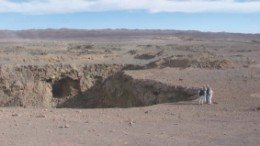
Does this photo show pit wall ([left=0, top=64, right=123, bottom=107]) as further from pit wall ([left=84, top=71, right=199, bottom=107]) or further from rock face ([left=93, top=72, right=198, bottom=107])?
rock face ([left=93, top=72, right=198, bottom=107])

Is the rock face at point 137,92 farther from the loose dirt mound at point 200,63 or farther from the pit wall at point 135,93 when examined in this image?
the loose dirt mound at point 200,63

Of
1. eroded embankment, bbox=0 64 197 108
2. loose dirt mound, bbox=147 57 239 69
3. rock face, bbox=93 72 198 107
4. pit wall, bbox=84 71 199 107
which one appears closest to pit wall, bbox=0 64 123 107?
eroded embankment, bbox=0 64 197 108

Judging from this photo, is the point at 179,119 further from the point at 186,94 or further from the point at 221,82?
the point at 221,82

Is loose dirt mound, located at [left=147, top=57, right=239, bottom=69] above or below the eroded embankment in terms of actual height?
above

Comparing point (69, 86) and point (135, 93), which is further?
point (69, 86)

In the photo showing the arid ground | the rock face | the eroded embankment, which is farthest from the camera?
the eroded embankment

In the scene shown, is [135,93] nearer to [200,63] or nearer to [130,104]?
[130,104]

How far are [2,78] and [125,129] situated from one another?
19.2 meters

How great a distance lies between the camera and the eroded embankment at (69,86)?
93.2 ft

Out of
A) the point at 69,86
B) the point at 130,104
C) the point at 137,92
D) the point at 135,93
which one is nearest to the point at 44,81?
the point at 69,86

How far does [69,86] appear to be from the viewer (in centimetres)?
3500

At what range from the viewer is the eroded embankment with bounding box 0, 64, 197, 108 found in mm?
28419

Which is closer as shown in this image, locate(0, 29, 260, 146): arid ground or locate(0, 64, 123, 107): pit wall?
locate(0, 29, 260, 146): arid ground

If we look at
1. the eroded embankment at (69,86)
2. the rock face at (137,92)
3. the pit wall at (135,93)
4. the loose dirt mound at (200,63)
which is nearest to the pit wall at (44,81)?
the eroded embankment at (69,86)
